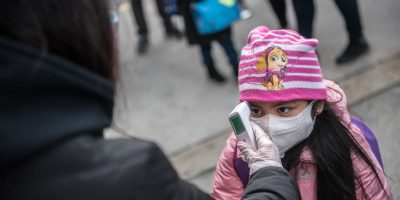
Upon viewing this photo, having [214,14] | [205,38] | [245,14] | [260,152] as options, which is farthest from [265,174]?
[245,14]

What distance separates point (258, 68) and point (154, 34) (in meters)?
4.01

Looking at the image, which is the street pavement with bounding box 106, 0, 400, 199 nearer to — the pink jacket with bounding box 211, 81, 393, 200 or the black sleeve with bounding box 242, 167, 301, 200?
the pink jacket with bounding box 211, 81, 393, 200

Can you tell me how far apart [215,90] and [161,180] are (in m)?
3.33

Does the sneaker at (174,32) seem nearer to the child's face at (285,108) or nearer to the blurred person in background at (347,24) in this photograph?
the blurred person in background at (347,24)

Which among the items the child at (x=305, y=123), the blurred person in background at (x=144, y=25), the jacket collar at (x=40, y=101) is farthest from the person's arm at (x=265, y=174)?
the blurred person in background at (x=144, y=25)

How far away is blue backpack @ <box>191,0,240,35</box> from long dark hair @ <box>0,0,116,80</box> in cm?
292

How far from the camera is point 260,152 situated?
1.60 meters

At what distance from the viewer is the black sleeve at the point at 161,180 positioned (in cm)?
92

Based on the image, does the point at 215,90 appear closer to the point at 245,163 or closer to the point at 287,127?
the point at 245,163

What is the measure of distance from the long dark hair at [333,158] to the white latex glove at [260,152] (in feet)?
0.55

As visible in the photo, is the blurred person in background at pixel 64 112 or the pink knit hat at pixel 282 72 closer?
the blurred person in background at pixel 64 112

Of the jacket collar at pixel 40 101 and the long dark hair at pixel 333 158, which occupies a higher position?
the jacket collar at pixel 40 101

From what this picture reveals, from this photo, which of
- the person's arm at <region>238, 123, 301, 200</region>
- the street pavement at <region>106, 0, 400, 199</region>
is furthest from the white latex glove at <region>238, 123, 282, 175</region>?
the street pavement at <region>106, 0, 400, 199</region>

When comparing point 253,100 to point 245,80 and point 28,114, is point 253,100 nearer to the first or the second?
point 245,80
